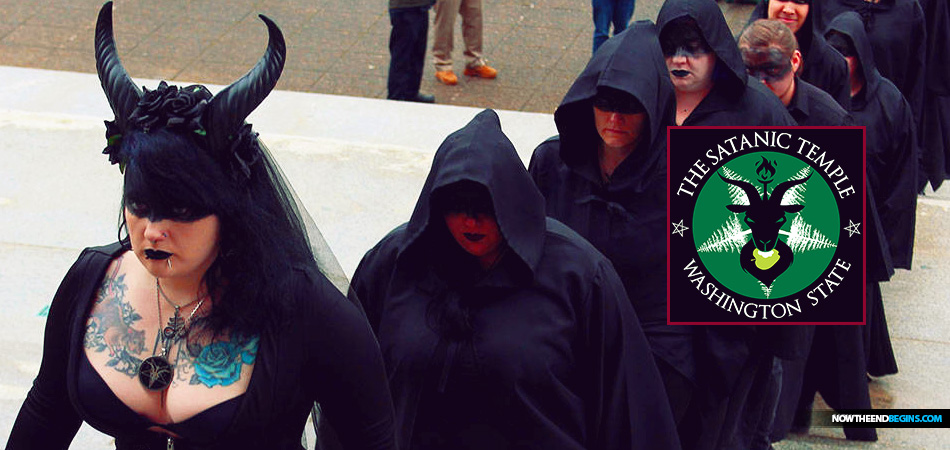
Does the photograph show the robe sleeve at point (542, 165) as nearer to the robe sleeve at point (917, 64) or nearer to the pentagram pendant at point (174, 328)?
the pentagram pendant at point (174, 328)

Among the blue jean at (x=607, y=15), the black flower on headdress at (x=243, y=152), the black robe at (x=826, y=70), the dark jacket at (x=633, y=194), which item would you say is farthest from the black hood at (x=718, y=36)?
the blue jean at (x=607, y=15)

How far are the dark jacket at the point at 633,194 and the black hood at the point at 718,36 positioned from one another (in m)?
0.29

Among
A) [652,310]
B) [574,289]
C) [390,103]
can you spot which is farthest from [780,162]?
[390,103]

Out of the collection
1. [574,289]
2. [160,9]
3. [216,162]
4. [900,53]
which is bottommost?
[160,9]

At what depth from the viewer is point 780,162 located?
179 inches

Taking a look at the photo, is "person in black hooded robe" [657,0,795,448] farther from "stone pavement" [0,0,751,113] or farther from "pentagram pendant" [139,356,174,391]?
"stone pavement" [0,0,751,113]

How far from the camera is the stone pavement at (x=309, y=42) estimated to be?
32.0 ft

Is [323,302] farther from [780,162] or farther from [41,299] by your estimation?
[41,299]

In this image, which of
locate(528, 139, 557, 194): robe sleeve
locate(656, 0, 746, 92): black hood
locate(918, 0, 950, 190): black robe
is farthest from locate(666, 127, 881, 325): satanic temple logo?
locate(918, 0, 950, 190): black robe

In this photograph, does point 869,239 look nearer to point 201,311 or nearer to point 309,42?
point 201,311

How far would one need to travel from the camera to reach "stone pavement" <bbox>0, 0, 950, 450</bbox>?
5977 millimetres

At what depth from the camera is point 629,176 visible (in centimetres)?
418

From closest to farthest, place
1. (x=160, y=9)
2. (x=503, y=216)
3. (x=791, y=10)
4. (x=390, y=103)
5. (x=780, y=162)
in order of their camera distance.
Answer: (x=503, y=216), (x=780, y=162), (x=791, y=10), (x=390, y=103), (x=160, y=9)

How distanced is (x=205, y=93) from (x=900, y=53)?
5263mm
